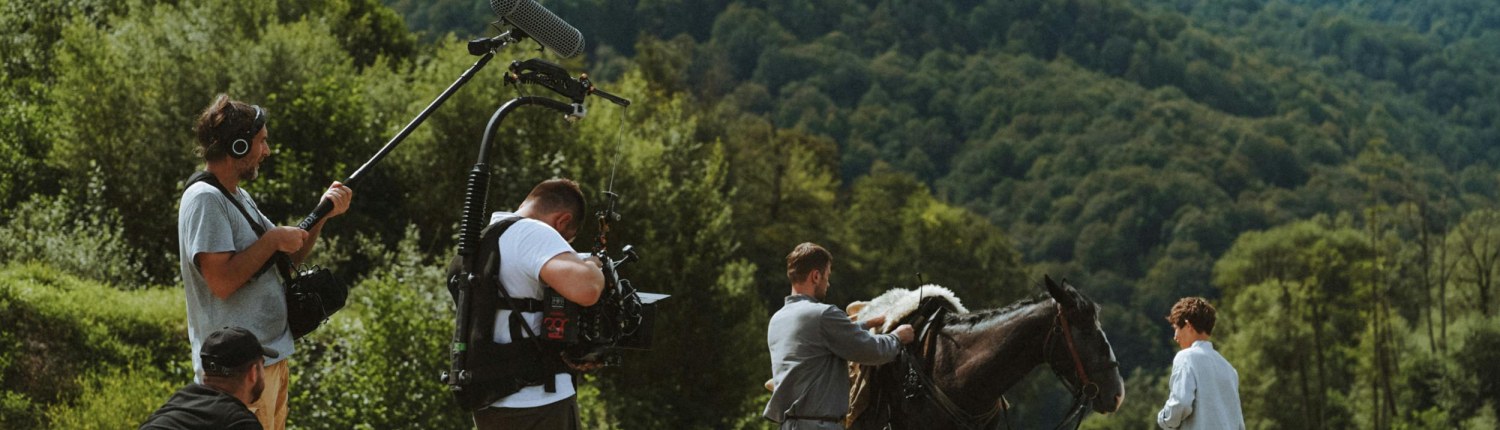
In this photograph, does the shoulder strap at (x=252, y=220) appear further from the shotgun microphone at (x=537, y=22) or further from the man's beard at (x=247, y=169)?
the shotgun microphone at (x=537, y=22)

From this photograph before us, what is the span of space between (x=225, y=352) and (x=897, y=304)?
493 centimetres

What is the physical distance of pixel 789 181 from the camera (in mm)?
64625

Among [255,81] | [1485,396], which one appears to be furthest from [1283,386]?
[255,81]

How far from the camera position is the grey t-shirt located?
616 centimetres

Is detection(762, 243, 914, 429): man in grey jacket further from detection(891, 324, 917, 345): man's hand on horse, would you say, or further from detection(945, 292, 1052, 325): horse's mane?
detection(945, 292, 1052, 325): horse's mane

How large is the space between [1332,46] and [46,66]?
465 ft

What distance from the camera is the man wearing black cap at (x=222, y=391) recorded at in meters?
5.66

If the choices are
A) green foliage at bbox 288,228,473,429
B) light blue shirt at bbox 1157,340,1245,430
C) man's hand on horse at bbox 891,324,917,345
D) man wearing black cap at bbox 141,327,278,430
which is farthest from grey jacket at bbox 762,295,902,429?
green foliage at bbox 288,228,473,429

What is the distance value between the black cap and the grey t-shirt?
38 centimetres

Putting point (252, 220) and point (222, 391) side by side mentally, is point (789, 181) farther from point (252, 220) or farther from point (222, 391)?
point (222, 391)

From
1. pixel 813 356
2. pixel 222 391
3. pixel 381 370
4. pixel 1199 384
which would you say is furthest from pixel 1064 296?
pixel 381 370

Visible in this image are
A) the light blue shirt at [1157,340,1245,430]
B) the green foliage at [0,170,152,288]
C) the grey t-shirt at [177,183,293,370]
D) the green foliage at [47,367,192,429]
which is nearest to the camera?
the grey t-shirt at [177,183,293,370]

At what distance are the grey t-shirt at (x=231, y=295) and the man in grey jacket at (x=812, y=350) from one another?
285 centimetres

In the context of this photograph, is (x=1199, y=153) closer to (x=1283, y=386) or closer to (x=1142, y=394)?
(x=1142, y=394)
